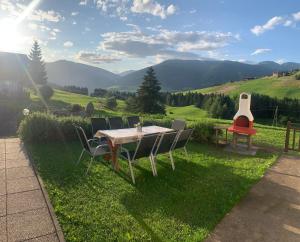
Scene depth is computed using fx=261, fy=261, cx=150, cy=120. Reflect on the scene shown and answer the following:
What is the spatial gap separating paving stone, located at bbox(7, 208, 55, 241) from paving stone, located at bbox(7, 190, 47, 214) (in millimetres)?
162

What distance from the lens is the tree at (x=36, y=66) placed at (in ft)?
160

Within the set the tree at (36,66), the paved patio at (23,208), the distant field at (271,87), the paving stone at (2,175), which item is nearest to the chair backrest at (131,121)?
the paved patio at (23,208)

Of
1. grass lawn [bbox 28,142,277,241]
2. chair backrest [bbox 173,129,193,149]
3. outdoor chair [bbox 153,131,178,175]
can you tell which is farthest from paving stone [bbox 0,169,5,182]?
chair backrest [bbox 173,129,193,149]

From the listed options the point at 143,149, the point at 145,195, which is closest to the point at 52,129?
the point at 143,149

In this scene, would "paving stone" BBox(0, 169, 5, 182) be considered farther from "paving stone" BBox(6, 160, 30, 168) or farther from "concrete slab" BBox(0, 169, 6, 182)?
"paving stone" BBox(6, 160, 30, 168)

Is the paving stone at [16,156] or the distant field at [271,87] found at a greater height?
the distant field at [271,87]

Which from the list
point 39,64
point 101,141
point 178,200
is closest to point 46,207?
point 178,200

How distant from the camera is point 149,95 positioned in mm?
40844

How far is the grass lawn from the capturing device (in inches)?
147

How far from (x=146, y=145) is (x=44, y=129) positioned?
14.8ft

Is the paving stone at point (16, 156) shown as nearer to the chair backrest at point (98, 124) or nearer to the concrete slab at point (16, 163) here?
the concrete slab at point (16, 163)

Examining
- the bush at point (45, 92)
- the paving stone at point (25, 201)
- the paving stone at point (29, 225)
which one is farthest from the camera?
the bush at point (45, 92)

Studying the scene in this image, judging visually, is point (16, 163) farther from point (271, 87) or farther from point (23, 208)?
point (271, 87)

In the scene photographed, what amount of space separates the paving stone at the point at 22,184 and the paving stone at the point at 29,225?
967 millimetres
